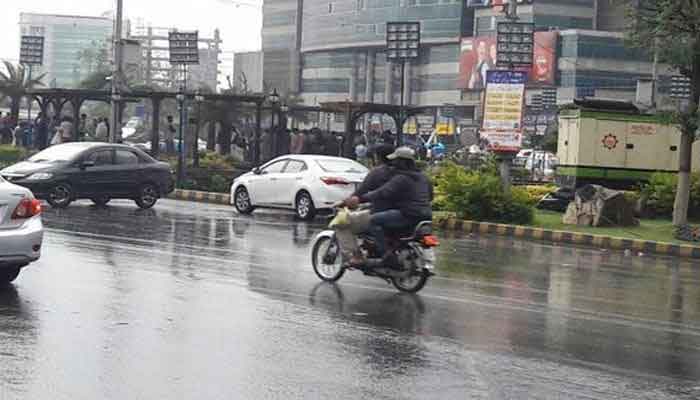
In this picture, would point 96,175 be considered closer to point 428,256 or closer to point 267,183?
point 267,183

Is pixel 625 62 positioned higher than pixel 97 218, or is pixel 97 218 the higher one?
pixel 625 62

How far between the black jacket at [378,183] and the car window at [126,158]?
13.8 m

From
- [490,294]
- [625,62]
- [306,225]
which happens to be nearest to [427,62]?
[625,62]

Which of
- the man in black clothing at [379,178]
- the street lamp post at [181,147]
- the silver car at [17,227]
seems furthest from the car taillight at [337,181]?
the silver car at [17,227]

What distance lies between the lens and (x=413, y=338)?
32.2 ft

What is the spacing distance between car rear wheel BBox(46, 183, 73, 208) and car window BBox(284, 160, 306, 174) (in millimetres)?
4541

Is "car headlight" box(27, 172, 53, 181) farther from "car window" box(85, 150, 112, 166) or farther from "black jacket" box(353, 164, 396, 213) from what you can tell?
"black jacket" box(353, 164, 396, 213)

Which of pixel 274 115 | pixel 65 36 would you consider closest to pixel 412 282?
pixel 274 115

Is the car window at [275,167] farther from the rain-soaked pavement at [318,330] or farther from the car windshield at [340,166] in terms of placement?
the rain-soaked pavement at [318,330]

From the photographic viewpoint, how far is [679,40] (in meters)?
22.8

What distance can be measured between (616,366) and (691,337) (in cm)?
210

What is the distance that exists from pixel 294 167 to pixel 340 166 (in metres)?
1.07

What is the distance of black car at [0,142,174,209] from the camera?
80.7 ft

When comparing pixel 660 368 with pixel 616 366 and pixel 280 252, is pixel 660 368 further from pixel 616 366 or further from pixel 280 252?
pixel 280 252
